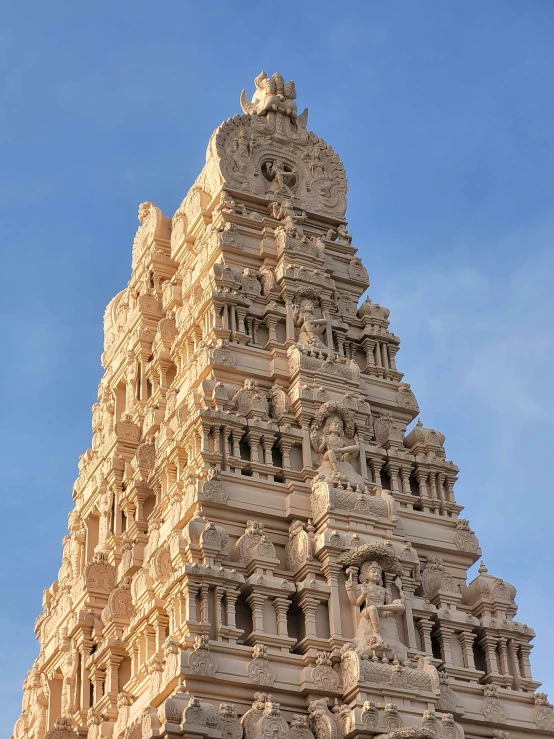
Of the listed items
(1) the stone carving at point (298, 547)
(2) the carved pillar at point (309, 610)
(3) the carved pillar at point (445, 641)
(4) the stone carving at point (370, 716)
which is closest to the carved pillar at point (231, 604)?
(2) the carved pillar at point (309, 610)

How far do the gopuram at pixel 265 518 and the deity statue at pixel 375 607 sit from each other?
1.6 inches

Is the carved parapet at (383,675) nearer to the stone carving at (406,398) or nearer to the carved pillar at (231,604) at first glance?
the carved pillar at (231,604)

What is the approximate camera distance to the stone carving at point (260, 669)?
2512 cm

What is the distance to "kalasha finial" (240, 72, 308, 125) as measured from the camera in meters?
36.2

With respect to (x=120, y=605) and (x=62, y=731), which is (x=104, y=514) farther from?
(x=62, y=731)

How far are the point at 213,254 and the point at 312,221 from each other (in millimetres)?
3047

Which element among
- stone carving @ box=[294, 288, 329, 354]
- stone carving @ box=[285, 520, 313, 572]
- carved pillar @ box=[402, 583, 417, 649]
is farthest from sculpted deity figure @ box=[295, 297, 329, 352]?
carved pillar @ box=[402, 583, 417, 649]

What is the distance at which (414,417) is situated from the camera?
105 ft

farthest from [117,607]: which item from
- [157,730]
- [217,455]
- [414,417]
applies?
[414,417]

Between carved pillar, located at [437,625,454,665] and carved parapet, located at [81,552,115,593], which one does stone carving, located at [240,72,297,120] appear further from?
carved pillar, located at [437,625,454,665]

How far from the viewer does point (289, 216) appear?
33750 mm

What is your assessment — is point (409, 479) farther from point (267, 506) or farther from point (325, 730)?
point (325, 730)

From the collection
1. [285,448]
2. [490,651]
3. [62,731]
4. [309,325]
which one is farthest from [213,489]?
[490,651]

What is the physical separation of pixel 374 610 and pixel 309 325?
7.36m
